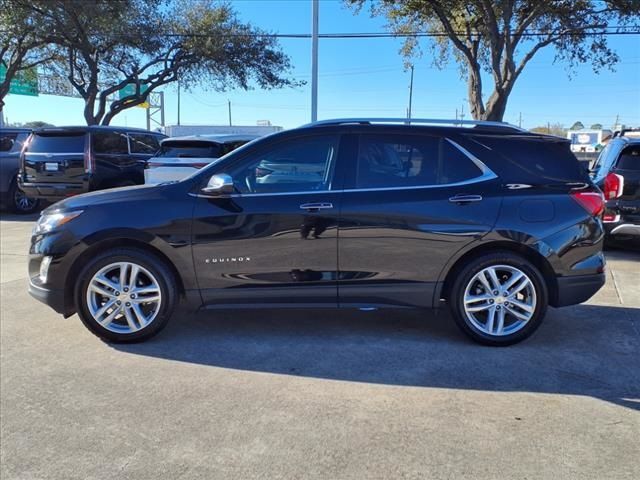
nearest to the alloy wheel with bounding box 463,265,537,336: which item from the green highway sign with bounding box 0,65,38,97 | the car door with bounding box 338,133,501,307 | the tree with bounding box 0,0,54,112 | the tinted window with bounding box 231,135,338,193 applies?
the car door with bounding box 338,133,501,307

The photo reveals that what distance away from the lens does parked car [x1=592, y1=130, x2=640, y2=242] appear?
23.9ft

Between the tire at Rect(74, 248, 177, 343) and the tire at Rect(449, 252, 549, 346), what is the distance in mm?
2276

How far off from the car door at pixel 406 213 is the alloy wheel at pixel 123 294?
150 cm

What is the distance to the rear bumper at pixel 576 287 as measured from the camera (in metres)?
4.29

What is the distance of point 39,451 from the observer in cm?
293

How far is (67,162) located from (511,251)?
8918mm

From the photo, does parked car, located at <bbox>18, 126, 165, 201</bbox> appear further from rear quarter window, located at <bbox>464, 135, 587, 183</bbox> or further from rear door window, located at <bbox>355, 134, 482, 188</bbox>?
rear quarter window, located at <bbox>464, 135, 587, 183</bbox>

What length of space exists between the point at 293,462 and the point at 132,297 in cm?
211

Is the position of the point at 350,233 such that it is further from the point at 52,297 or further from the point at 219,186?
the point at 52,297

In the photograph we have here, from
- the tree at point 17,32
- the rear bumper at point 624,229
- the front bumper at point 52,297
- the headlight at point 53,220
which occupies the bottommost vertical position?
the front bumper at point 52,297

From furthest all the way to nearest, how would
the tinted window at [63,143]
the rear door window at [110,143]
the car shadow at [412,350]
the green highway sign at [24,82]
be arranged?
the green highway sign at [24,82]
the rear door window at [110,143]
the tinted window at [63,143]
the car shadow at [412,350]

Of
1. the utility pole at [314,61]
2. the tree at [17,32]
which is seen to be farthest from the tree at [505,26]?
the tree at [17,32]

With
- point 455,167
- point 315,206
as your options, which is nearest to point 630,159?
point 455,167

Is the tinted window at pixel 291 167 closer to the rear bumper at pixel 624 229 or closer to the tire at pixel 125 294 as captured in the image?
the tire at pixel 125 294
